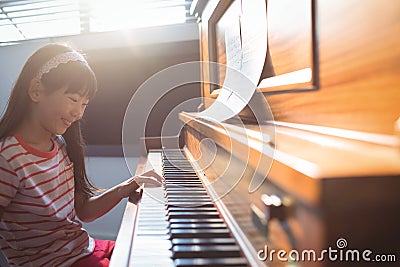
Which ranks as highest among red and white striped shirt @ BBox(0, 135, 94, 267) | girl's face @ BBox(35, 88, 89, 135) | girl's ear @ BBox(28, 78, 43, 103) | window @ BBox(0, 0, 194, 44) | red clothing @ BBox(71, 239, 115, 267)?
window @ BBox(0, 0, 194, 44)

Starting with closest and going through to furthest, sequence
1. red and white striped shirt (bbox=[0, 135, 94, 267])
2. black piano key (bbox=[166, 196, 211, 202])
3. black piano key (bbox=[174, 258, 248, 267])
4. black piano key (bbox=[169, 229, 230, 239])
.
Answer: black piano key (bbox=[174, 258, 248, 267]), black piano key (bbox=[169, 229, 230, 239]), black piano key (bbox=[166, 196, 211, 202]), red and white striped shirt (bbox=[0, 135, 94, 267])

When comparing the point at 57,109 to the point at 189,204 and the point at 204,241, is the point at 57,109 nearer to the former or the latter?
the point at 189,204

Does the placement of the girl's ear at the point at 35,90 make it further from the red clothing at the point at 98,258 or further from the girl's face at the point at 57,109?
the red clothing at the point at 98,258

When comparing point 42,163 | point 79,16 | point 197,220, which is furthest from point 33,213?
point 79,16

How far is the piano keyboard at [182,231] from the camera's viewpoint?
0.66m

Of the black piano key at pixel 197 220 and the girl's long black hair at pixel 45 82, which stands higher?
the girl's long black hair at pixel 45 82

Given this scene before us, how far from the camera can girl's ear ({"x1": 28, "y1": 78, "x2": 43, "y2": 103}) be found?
1164 mm

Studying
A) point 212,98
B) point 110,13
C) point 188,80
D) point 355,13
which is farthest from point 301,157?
point 110,13

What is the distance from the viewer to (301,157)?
44 centimetres

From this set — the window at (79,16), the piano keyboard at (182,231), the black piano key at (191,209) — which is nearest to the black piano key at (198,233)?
the piano keyboard at (182,231)

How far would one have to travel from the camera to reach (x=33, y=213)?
114 cm

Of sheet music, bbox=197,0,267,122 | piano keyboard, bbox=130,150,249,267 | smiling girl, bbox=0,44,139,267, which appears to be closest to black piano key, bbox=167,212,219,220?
piano keyboard, bbox=130,150,249,267

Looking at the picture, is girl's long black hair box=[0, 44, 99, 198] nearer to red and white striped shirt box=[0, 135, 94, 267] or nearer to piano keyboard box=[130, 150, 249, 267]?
red and white striped shirt box=[0, 135, 94, 267]

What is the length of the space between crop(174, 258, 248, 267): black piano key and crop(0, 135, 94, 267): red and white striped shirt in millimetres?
608
